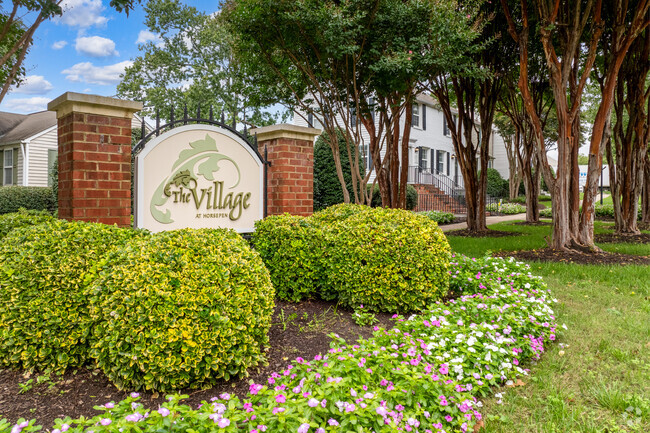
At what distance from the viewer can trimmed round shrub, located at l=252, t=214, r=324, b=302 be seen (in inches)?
167

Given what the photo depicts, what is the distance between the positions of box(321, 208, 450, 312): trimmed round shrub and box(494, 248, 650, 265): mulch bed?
3.93 m

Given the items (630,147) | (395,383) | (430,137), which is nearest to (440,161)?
(430,137)

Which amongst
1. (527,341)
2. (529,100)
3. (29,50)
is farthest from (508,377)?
(29,50)

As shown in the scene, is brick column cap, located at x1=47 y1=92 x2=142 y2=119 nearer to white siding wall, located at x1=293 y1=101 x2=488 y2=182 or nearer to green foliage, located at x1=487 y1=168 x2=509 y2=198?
white siding wall, located at x1=293 y1=101 x2=488 y2=182

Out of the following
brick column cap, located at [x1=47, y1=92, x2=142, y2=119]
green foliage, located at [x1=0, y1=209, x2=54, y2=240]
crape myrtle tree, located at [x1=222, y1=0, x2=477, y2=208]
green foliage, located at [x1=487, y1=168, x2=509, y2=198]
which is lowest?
green foliage, located at [x1=0, y1=209, x2=54, y2=240]

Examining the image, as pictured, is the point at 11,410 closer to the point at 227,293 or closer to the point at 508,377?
the point at 227,293

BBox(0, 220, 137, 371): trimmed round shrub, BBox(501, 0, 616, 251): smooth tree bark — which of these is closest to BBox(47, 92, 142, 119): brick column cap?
BBox(0, 220, 137, 371): trimmed round shrub

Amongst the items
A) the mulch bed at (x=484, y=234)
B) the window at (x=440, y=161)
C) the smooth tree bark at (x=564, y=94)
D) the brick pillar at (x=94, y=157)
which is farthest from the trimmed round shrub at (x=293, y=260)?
the window at (x=440, y=161)

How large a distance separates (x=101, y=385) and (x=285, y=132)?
3523 millimetres

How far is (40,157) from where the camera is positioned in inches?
719

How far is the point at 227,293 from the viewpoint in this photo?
272cm

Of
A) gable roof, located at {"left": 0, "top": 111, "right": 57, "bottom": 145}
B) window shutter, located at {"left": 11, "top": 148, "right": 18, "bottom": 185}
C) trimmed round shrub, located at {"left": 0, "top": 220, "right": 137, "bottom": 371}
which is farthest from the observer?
window shutter, located at {"left": 11, "top": 148, "right": 18, "bottom": 185}

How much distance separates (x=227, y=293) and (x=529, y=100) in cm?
698

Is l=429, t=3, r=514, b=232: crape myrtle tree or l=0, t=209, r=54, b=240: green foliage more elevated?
l=429, t=3, r=514, b=232: crape myrtle tree
